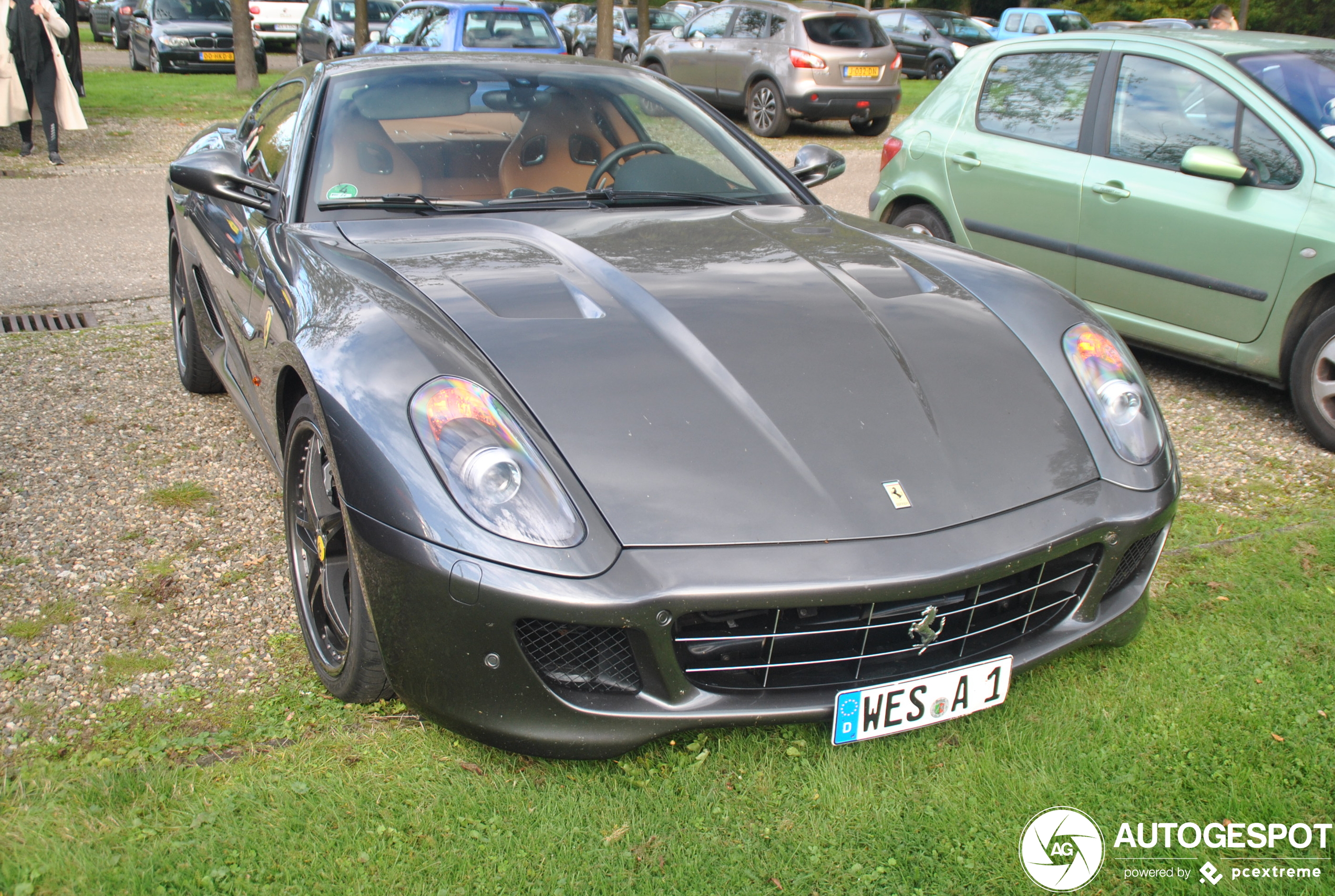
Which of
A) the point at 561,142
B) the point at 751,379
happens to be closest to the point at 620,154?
the point at 561,142

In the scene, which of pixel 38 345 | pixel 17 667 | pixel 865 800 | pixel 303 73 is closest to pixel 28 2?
pixel 38 345

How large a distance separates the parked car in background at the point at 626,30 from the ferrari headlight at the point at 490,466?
20.1m

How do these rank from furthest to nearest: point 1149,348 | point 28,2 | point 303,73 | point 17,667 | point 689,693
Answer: point 28,2 → point 1149,348 → point 303,73 → point 17,667 → point 689,693

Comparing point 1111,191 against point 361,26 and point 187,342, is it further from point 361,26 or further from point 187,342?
point 361,26

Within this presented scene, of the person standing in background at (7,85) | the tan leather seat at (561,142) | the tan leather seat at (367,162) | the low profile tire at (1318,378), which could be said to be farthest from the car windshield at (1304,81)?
the person standing in background at (7,85)

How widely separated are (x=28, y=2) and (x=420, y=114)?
8.49m

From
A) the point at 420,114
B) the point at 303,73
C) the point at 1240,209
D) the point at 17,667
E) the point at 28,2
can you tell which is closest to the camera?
the point at 17,667

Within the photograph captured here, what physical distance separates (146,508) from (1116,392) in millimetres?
2898

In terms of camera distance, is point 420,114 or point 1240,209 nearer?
point 420,114

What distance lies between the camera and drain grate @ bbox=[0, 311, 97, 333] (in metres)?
5.31

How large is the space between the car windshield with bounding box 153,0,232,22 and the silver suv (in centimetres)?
1051

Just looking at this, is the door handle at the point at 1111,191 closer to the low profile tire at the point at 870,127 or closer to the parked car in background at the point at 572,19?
the low profile tire at the point at 870,127

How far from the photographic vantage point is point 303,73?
390 cm

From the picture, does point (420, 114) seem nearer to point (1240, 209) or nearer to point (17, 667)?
point (17, 667)
